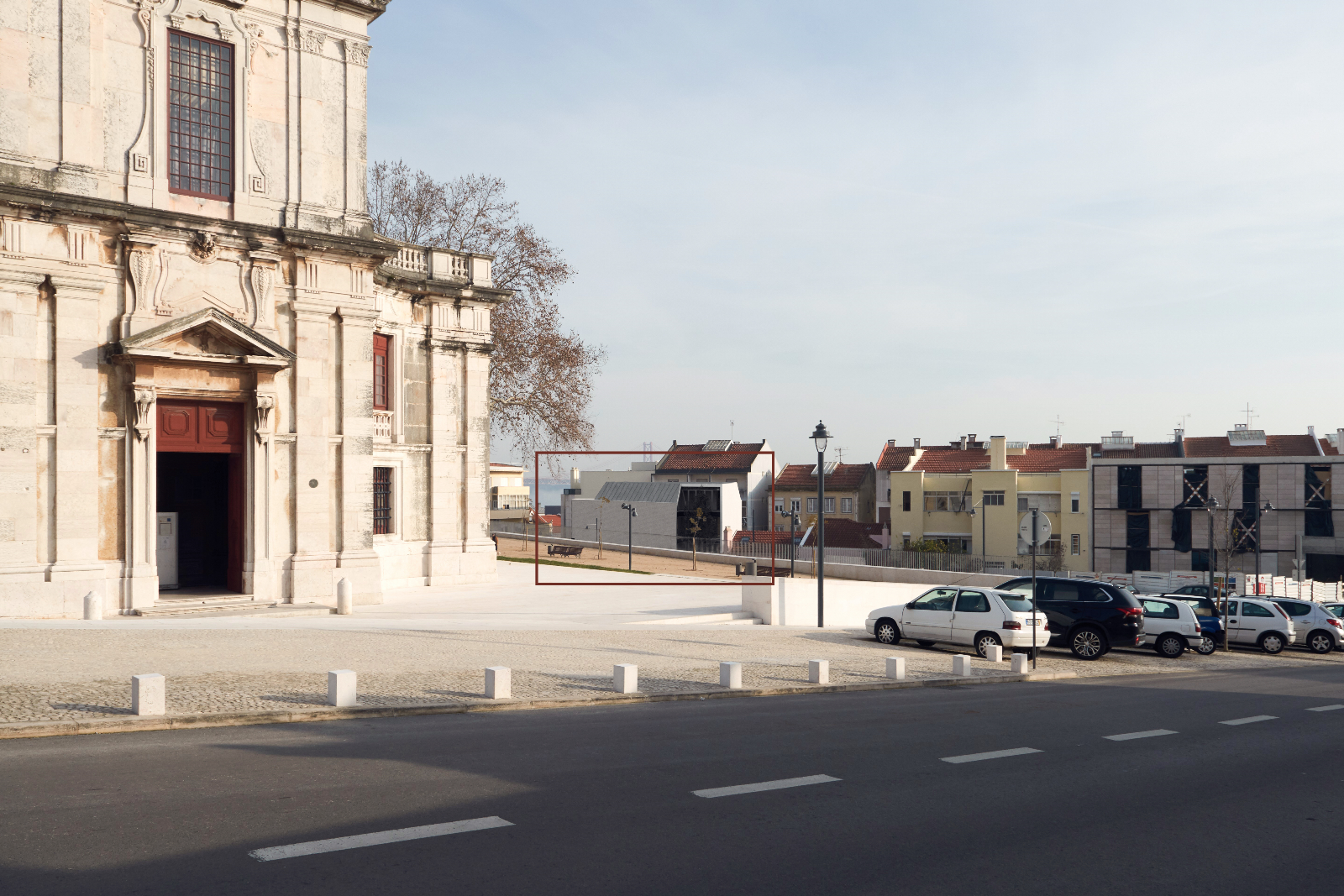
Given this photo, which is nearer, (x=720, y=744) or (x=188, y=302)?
(x=720, y=744)

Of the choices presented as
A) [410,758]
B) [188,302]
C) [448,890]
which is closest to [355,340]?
[188,302]

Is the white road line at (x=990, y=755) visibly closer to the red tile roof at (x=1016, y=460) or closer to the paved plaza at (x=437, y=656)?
the paved plaza at (x=437, y=656)

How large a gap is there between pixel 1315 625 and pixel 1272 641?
195 cm

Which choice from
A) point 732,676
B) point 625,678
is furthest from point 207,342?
point 732,676

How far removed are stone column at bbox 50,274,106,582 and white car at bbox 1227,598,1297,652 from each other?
26377mm

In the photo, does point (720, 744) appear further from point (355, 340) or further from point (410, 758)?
point (355, 340)

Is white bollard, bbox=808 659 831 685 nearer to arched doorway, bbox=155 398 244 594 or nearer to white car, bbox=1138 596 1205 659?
white car, bbox=1138 596 1205 659

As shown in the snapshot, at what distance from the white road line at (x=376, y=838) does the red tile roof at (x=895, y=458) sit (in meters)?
76.7

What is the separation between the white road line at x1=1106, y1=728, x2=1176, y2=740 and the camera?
11539mm

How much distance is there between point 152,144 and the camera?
21781 mm

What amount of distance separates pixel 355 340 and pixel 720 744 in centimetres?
1729

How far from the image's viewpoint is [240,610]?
856 inches

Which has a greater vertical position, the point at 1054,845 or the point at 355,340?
the point at 355,340

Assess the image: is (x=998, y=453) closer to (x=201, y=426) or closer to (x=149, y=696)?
(x=201, y=426)
